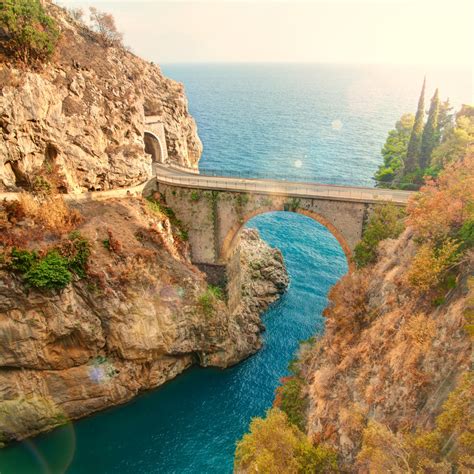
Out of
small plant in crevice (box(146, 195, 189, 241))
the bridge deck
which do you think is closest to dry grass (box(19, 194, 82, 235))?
small plant in crevice (box(146, 195, 189, 241))

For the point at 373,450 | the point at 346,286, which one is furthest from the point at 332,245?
the point at 373,450

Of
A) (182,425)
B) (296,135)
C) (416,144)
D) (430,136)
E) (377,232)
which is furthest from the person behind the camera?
(296,135)

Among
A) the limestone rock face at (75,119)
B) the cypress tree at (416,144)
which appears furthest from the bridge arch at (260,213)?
the cypress tree at (416,144)

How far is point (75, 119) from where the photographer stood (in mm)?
36125

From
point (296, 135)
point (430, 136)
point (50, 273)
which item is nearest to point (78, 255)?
point (50, 273)

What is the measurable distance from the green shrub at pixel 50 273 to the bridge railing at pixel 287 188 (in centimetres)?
1568

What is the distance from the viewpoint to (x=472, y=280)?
56.1ft

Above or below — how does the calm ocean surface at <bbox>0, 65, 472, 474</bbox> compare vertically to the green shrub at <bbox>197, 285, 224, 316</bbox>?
below

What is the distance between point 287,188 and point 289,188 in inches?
7.9

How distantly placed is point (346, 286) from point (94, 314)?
70.4ft

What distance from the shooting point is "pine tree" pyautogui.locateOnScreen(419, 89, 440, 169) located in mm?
63688

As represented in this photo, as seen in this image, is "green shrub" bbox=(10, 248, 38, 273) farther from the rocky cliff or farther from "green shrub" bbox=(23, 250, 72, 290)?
the rocky cliff

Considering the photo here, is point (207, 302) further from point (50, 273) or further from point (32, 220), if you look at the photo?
point (32, 220)

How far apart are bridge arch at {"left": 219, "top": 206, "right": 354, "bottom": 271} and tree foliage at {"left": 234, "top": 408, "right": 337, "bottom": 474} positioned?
18130 mm
